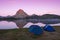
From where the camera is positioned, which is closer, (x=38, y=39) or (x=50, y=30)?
(x=38, y=39)

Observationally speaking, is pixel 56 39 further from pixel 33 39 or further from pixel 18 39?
pixel 18 39

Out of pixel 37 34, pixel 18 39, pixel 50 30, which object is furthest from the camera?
pixel 50 30

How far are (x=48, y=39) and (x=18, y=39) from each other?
2460 millimetres

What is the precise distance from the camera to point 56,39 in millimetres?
11625

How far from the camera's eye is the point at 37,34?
44.1ft

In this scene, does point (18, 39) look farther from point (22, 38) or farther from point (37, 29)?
point (37, 29)

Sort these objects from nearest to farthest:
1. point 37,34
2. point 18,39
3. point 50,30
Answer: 1. point 18,39
2. point 37,34
3. point 50,30

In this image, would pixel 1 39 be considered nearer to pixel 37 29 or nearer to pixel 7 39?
pixel 7 39

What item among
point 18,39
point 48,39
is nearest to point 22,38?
point 18,39

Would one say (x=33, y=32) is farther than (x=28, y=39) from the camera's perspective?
Yes

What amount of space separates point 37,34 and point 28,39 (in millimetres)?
2423

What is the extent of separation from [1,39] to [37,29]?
145 inches

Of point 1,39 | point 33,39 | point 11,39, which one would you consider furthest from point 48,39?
point 1,39

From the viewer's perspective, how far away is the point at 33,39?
1155 cm
